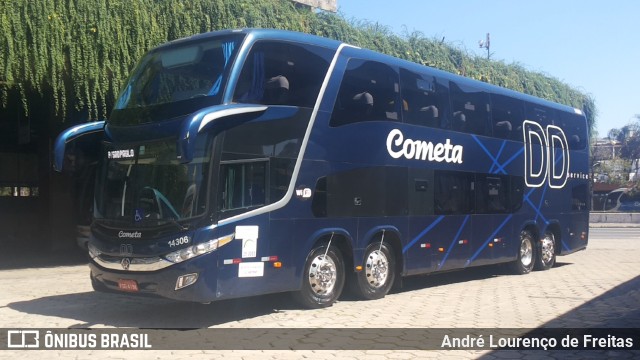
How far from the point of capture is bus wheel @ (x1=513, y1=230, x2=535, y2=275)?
15.9m

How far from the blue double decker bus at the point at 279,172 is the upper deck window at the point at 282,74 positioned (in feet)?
0.08

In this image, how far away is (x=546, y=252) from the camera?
667 inches

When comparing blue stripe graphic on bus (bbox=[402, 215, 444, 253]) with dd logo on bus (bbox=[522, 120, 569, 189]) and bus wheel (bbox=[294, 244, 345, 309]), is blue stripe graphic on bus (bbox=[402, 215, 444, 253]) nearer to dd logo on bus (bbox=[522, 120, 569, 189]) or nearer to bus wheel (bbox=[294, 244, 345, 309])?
bus wheel (bbox=[294, 244, 345, 309])

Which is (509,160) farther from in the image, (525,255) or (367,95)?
(367,95)

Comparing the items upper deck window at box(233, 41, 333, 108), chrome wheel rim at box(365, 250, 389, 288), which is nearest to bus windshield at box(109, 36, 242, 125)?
upper deck window at box(233, 41, 333, 108)

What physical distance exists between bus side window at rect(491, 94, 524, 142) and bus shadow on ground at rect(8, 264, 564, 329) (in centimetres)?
546

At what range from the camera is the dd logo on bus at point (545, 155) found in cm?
1591

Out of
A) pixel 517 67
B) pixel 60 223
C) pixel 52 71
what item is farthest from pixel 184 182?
pixel 517 67

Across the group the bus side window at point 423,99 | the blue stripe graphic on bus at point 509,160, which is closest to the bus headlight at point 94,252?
the bus side window at point 423,99

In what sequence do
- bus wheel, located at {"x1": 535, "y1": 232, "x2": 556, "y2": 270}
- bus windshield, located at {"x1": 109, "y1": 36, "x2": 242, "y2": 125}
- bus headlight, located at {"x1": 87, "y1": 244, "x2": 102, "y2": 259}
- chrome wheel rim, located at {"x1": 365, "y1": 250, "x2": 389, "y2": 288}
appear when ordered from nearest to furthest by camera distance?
bus windshield, located at {"x1": 109, "y1": 36, "x2": 242, "y2": 125}, bus headlight, located at {"x1": 87, "y1": 244, "x2": 102, "y2": 259}, chrome wheel rim, located at {"x1": 365, "y1": 250, "x2": 389, "y2": 288}, bus wheel, located at {"x1": 535, "y1": 232, "x2": 556, "y2": 270}

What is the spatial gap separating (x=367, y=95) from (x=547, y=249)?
8.13 m

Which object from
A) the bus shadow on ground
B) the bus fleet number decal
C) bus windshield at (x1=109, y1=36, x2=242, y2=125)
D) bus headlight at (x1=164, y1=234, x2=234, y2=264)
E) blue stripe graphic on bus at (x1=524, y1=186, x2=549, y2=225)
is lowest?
the bus shadow on ground

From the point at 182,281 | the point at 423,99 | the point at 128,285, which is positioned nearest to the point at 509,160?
the point at 423,99

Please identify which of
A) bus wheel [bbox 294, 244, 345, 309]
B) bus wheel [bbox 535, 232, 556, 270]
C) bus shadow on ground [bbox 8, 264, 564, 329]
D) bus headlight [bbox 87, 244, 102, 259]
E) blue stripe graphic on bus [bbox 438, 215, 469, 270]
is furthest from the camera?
bus wheel [bbox 535, 232, 556, 270]
